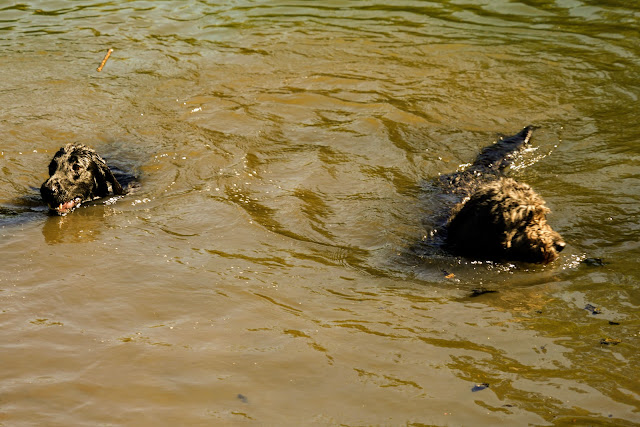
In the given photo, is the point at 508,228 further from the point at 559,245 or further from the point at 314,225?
the point at 314,225

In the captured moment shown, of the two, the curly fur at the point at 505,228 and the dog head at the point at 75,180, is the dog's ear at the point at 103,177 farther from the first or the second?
the curly fur at the point at 505,228

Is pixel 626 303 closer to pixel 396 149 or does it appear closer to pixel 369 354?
pixel 369 354

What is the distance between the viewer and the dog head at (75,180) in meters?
6.97

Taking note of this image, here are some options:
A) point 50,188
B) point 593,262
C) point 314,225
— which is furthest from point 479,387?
point 50,188

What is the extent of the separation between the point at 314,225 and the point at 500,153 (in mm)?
2725

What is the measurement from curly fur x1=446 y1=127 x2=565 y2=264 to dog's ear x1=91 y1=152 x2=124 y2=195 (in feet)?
12.8

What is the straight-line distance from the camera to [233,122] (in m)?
9.65

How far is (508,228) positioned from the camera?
5746mm

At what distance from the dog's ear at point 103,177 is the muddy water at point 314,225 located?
0.35 metres

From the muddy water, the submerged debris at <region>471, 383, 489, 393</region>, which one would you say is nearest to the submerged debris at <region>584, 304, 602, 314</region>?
the muddy water

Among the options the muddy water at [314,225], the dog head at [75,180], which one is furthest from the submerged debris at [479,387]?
the dog head at [75,180]

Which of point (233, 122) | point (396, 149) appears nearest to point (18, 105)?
point (233, 122)

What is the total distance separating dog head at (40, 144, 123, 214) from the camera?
697 cm

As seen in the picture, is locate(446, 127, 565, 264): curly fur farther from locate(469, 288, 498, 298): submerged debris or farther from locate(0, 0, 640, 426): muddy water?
locate(469, 288, 498, 298): submerged debris
